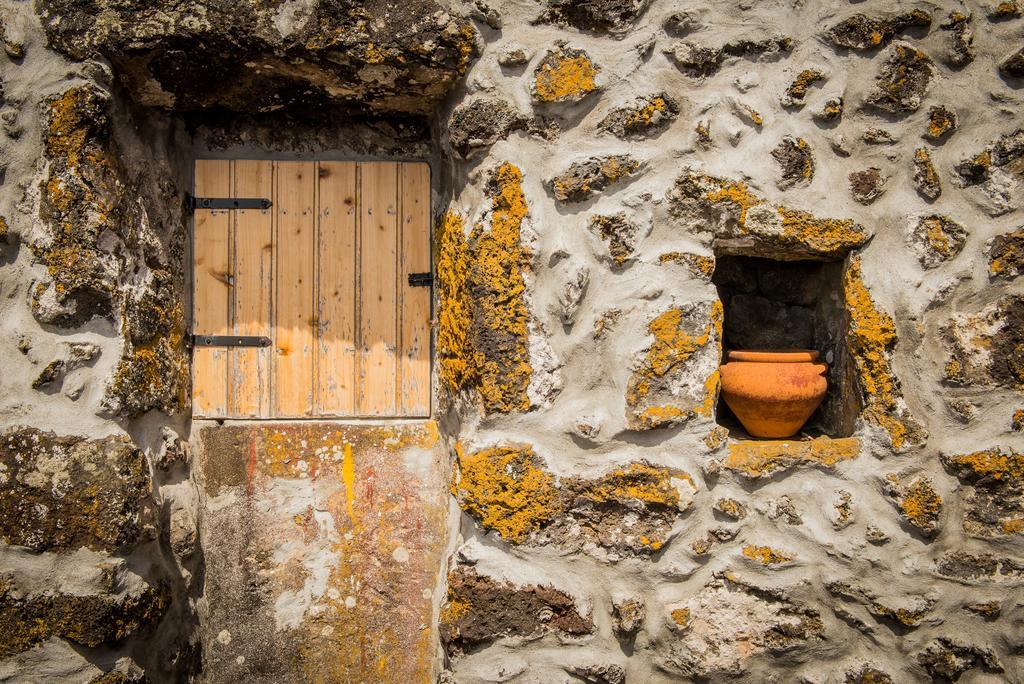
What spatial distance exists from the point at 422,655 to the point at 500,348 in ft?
3.34

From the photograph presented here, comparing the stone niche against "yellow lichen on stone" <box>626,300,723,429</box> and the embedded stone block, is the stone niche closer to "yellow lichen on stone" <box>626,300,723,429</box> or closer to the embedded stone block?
"yellow lichen on stone" <box>626,300,723,429</box>

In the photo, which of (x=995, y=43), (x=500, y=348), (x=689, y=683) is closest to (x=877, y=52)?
(x=995, y=43)

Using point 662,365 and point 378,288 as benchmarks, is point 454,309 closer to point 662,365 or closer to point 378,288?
point 378,288

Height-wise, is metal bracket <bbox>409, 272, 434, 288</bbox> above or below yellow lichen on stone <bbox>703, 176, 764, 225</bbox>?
below

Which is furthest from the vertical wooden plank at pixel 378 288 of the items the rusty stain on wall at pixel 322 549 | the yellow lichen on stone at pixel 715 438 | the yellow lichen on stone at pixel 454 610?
A: the yellow lichen on stone at pixel 715 438

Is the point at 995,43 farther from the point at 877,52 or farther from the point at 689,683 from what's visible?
the point at 689,683

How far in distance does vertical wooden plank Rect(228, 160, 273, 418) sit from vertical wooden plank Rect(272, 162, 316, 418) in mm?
31

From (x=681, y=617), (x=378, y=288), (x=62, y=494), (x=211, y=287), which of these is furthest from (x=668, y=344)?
(x=62, y=494)

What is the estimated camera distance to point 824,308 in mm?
2027

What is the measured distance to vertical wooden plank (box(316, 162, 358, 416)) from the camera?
2178 millimetres

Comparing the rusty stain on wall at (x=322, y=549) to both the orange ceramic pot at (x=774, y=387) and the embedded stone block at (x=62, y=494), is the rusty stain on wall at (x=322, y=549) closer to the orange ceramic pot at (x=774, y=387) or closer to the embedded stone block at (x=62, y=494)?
the embedded stone block at (x=62, y=494)

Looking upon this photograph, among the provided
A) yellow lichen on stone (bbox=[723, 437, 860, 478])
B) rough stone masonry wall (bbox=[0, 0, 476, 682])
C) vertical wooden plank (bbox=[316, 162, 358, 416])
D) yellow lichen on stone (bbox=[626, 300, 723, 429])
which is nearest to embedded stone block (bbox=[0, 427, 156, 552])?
rough stone masonry wall (bbox=[0, 0, 476, 682])

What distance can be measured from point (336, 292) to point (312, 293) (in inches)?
3.0

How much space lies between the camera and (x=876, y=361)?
1.80m
